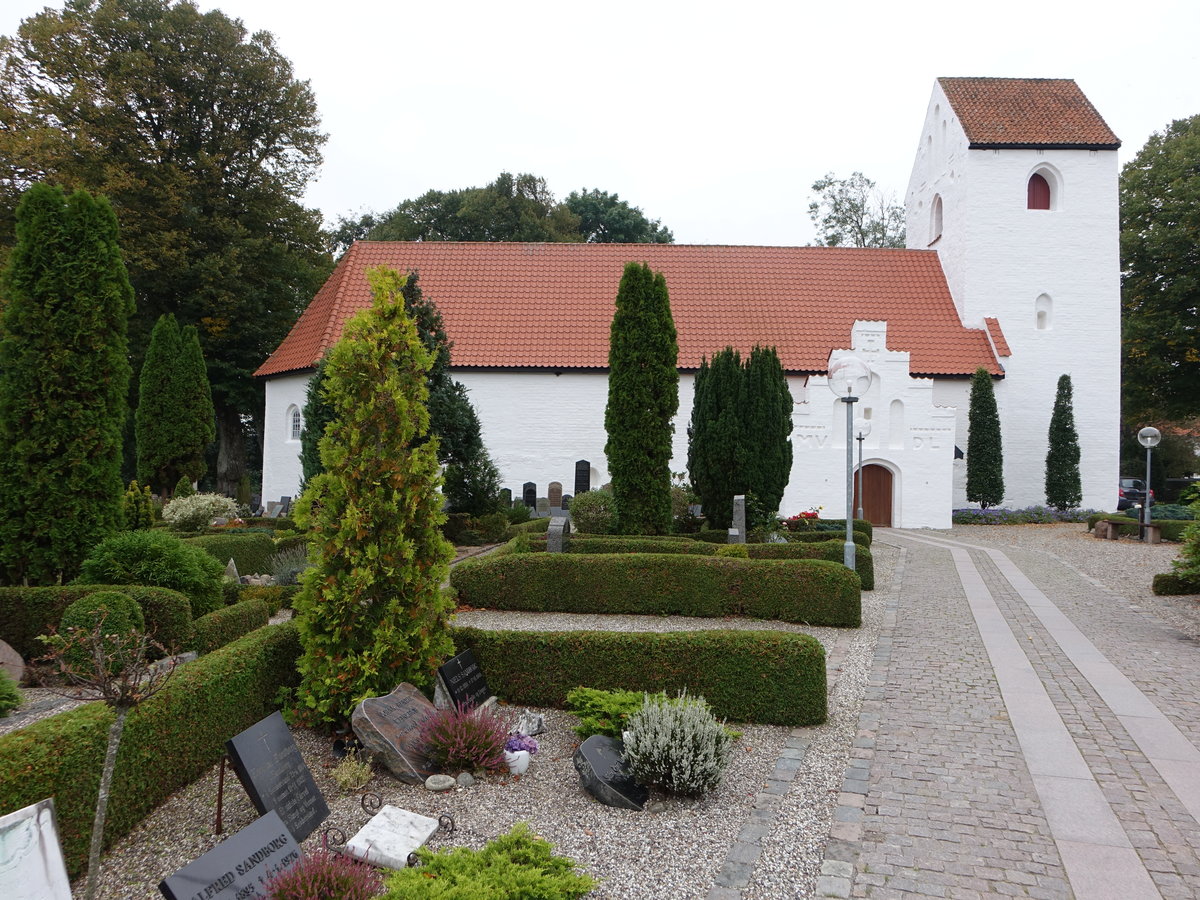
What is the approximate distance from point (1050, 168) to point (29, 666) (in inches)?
1069

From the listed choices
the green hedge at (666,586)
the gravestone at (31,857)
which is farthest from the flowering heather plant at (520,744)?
the green hedge at (666,586)

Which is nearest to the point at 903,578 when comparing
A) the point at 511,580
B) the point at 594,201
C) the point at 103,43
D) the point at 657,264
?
the point at 511,580

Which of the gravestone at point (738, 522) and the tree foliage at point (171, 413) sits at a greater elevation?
the tree foliage at point (171, 413)

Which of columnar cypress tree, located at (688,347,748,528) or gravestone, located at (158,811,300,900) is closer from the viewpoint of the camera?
gravestone, located at (158,811,300,900)

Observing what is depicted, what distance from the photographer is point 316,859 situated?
3207mm

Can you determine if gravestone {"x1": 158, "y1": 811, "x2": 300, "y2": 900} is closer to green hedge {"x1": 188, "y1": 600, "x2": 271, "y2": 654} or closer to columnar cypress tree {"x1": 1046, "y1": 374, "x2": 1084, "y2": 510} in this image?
green hedge {"x1": 188, "y1": 600, "x2": 271, "y2": 654}

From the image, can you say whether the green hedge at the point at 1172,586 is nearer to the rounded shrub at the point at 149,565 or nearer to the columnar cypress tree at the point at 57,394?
the rounded shrub at the point at 149,565

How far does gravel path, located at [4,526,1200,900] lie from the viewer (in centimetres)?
354

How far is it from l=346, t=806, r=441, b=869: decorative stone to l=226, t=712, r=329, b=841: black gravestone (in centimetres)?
31

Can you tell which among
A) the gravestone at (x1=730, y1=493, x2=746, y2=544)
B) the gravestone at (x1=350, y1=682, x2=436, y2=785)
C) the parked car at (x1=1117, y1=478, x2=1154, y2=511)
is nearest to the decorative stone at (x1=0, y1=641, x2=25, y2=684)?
the gravestone at (x1=350, y1=682, x2=436, y2=785)

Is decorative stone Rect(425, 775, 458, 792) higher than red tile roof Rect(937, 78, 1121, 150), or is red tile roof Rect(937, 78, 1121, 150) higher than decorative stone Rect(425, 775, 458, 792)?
red tile roof Rect(937, 78, 1121, 150)

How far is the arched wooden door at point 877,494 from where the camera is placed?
22.1 meters

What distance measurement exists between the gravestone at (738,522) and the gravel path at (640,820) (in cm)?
626

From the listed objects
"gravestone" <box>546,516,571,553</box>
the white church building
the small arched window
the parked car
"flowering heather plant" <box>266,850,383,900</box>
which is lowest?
"flowering heather plant" <box>266,850,383,900</box>
